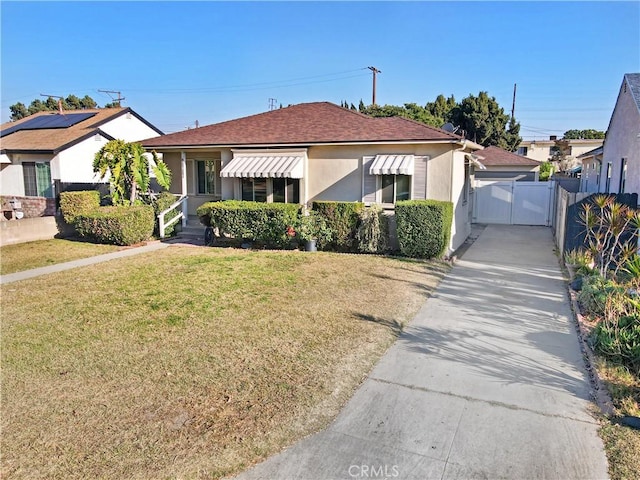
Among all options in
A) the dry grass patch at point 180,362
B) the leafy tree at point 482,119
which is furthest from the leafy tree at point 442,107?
the dry grass patch at point 180,362

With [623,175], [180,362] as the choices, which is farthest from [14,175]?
[623,175]

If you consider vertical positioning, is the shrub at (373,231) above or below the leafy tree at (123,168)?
below

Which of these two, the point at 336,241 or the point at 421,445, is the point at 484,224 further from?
the point at 421,445

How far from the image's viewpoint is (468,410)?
17.3ft

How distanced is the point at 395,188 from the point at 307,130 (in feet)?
15.0

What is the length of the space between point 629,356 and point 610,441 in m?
2.27

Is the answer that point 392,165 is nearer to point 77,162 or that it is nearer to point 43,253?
point 43,253

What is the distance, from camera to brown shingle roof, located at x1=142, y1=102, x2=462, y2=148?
15898mm

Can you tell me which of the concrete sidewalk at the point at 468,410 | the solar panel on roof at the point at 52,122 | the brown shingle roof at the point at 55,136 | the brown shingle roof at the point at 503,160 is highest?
the solar panel on roof at the point at 52,122

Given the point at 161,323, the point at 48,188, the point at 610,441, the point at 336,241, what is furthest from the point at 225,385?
the point at 48,188

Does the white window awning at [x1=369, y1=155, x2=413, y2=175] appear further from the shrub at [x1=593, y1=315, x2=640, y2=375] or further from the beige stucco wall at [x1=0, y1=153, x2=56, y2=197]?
the beige stucco wall at [x1=0, y1=153, x2=56, y2=197]

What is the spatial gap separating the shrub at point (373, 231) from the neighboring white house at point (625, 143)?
7564mm

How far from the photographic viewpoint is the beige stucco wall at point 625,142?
13.7m

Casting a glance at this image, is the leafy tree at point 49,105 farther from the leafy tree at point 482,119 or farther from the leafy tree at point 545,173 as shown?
the leafy tree at point 545,173
